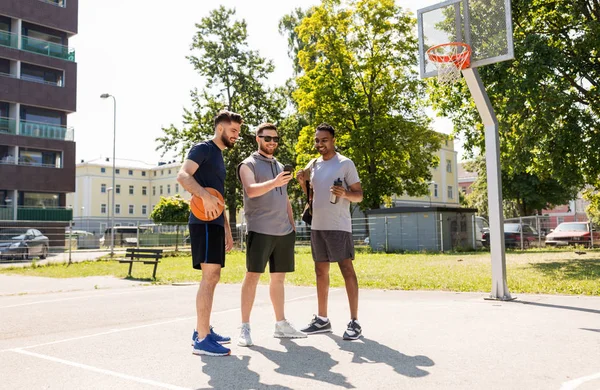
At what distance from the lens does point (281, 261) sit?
536cm

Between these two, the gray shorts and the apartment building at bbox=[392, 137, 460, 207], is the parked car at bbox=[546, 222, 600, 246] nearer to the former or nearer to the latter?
the gray shorts

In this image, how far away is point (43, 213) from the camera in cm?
3525

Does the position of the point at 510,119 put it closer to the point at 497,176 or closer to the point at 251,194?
the point at 497,176

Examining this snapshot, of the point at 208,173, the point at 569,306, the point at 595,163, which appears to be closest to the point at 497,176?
the point at 569,306

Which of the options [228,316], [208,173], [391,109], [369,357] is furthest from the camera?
[391,109]

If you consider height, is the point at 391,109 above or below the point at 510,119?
above

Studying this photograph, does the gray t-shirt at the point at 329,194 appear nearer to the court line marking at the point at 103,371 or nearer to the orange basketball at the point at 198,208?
the orange basketball at the point at 198,208

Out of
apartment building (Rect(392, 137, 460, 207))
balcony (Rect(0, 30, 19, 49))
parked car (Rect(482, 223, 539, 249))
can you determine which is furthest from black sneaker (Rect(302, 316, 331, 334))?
apartment building (Rect(392, 137, 460, 207))

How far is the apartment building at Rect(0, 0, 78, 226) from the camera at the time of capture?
34594 millimetres

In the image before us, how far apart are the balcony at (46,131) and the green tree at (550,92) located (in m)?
27.8

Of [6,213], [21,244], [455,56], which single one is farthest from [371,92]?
[455,56]

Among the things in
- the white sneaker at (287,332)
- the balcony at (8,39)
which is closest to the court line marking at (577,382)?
the white sneaker at (287,332)

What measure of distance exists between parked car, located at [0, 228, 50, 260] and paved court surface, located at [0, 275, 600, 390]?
1571cm

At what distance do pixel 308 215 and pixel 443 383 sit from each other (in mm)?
2596
